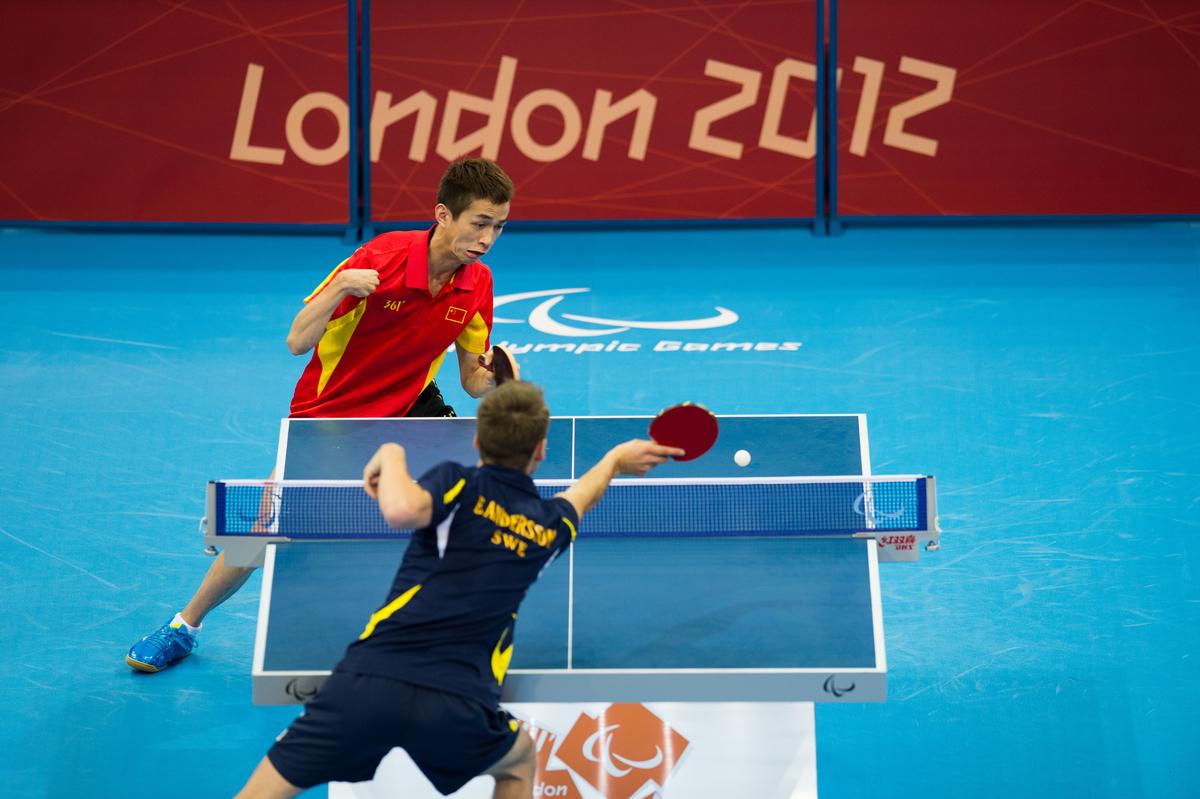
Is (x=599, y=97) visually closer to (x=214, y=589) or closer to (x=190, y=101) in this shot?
(x=190, y=101)

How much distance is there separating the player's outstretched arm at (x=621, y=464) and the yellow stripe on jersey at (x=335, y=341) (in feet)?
5.11

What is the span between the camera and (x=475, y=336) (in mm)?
5848

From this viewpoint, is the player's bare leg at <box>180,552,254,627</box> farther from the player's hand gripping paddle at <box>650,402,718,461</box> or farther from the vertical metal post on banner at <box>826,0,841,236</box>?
the vertical metal post on banner at <box>826,0,841,236</box>

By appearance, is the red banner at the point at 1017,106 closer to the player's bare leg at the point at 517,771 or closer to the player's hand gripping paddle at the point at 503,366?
the player's hand gripping paddle at the point at 503,366

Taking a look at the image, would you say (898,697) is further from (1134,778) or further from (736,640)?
(736,640)

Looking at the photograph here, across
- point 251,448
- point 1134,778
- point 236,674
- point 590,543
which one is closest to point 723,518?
point 590,543

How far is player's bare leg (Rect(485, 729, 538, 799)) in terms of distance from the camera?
4.11 meters

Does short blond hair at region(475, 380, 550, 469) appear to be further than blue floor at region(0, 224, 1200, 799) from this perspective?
No

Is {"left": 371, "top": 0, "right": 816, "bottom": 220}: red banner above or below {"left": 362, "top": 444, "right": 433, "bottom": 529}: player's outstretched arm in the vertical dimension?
above

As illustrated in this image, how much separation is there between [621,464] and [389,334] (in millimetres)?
1613

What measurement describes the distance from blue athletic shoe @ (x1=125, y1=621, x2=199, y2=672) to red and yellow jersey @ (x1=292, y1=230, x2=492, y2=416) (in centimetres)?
102

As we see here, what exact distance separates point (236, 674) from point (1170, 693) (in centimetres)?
354

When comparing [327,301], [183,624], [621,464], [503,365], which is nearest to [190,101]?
[183,624]

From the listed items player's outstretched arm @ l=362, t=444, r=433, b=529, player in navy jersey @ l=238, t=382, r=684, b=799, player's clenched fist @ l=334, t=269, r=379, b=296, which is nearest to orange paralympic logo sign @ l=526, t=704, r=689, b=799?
player in navy jersey @ l=238, t=382, r=684, b=799
